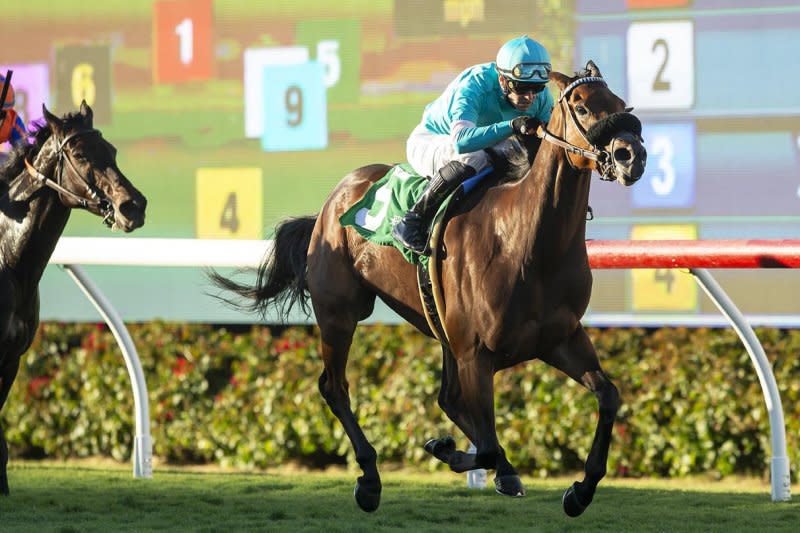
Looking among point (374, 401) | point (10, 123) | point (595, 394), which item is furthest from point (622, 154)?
point (374, 401)

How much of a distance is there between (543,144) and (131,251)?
6.51 ft

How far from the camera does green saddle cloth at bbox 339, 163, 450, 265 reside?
4.51 metres

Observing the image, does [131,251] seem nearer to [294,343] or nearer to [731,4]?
[294,343]

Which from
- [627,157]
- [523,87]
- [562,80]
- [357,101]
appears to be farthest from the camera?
[357,101]

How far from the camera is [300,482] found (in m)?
5.44

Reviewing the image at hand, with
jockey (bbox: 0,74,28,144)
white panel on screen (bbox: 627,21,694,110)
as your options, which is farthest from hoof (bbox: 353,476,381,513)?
white panel on screen (bbox: 627,21,694,110)

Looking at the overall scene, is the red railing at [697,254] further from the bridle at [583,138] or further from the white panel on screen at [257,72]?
the white panel on screen at [257,72]

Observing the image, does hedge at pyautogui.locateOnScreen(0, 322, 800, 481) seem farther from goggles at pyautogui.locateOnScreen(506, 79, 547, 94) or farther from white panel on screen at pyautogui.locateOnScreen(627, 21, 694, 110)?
goggles at pyautogui.locateOnScreen(506, 79, 547, 94)

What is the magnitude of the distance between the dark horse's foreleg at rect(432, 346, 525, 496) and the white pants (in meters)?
0.55

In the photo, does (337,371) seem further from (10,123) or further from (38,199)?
(10,123)

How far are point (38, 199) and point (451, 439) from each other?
1.53m

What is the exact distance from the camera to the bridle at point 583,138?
12.3 feet

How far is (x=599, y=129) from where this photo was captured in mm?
3768

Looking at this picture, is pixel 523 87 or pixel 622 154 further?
pixel 523 87
